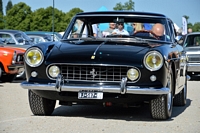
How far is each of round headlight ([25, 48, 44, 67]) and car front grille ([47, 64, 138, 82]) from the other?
1.19 ft

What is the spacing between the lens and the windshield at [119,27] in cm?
796

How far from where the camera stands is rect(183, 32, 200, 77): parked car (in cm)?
1681

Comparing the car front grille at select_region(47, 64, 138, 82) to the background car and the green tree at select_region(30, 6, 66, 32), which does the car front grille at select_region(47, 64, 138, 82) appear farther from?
the green tree at select_region(30, 6, 66, 32)

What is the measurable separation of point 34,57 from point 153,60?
1.56m

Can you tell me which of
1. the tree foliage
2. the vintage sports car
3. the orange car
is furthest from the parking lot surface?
the tree foliage

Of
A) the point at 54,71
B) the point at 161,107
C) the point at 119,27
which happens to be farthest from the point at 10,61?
the point at 161,107

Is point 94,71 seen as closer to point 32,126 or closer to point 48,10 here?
point 32,126

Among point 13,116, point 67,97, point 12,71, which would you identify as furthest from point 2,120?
point 12,71

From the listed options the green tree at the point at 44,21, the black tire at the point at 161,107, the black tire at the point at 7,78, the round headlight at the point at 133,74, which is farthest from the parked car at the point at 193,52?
the green tree at the point at 44,21

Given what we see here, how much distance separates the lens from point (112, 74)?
6668 millimetres

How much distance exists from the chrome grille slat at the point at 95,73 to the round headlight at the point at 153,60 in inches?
9.4

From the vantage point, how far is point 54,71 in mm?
6828

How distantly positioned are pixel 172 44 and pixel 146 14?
668 millimetres

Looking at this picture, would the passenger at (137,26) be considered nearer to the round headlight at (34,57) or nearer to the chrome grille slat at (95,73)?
the chrome grille slat at (95,73)
